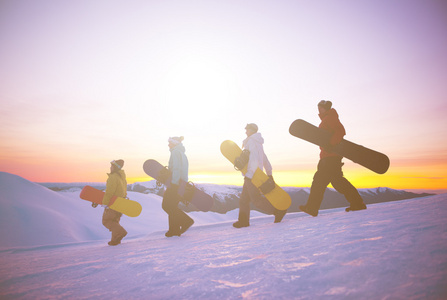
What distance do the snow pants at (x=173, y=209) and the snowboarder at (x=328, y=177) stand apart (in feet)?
8.43

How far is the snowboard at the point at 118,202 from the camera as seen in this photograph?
5.17 metres

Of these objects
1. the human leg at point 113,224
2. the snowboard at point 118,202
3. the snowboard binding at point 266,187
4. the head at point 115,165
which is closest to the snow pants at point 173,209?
the snowboard at point 118,202

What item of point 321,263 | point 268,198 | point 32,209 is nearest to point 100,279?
point 321,263

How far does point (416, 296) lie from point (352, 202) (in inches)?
149

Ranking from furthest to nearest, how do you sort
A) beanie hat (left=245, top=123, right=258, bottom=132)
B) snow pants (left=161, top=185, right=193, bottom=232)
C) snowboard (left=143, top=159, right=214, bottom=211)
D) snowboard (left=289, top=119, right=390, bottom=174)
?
beanie hat (left=245, top=123, right=258, bottom=132) → snowboard (left=143, top=159, right=214, bottom=211) → snow pants (left=161, top=185, right=193, bottom=232) → snowboard (left=289, top=119, right=390, bottom=174)

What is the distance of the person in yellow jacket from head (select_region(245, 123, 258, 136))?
3193 mm

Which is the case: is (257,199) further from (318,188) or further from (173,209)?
(173,209)

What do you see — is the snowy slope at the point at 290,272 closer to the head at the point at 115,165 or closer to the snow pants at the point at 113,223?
the snow pants at the point at 113,223

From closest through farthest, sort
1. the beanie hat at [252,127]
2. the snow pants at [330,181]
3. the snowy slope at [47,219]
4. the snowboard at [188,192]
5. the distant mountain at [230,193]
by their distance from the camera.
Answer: the snow pants at [330,181]
the snowboard at [188,192]
the beanie hat at [252,127]
the snowy slope at [47,219]
the distant mountain at [230,193]

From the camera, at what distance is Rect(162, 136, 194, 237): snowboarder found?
480 cm

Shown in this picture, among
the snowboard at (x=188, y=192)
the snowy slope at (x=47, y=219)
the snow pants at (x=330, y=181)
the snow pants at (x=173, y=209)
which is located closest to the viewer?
the snow pants at (x=330, y=181)

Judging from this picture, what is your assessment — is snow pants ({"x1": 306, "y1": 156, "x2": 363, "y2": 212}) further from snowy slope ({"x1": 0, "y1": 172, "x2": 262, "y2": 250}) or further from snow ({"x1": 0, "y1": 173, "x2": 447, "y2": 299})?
snowy slope ({"x1": 0, "y1": 172, "x2": 262, "y2": 250})

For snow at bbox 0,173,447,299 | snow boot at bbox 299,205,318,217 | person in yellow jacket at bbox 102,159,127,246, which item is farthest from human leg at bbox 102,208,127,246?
snow boot at bbox 299,205,318,217

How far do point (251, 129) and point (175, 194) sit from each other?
223 cm
